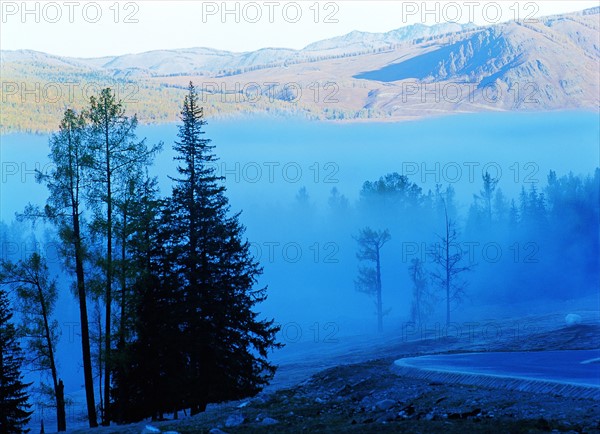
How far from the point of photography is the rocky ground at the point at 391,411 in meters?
15.4

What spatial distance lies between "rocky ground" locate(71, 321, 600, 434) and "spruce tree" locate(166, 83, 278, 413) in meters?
4.27

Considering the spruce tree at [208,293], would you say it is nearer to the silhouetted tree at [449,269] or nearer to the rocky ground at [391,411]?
the rocky ground at [391,411]

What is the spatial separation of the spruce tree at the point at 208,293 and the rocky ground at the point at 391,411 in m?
4.27

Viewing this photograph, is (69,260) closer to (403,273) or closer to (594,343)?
(594,343)

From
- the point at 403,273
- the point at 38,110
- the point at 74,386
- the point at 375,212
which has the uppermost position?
the point at 38,110

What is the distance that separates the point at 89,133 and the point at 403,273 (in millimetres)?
96667

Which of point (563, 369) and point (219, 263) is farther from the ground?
point (219, 263)

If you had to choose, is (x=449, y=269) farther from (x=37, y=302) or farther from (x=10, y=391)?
(x=37, y=302)

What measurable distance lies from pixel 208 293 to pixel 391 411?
12.4 m

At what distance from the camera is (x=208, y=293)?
29219 millimetres

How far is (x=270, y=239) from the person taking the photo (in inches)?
6122

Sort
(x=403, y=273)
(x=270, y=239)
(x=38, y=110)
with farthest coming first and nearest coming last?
1. (x=38, y=110)
2. (x=270, y=239)
3. (x=403, y=273)

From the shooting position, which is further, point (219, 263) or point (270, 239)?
point (270, 239)

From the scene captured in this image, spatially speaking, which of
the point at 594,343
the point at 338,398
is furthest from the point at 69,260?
the point at 594,343
